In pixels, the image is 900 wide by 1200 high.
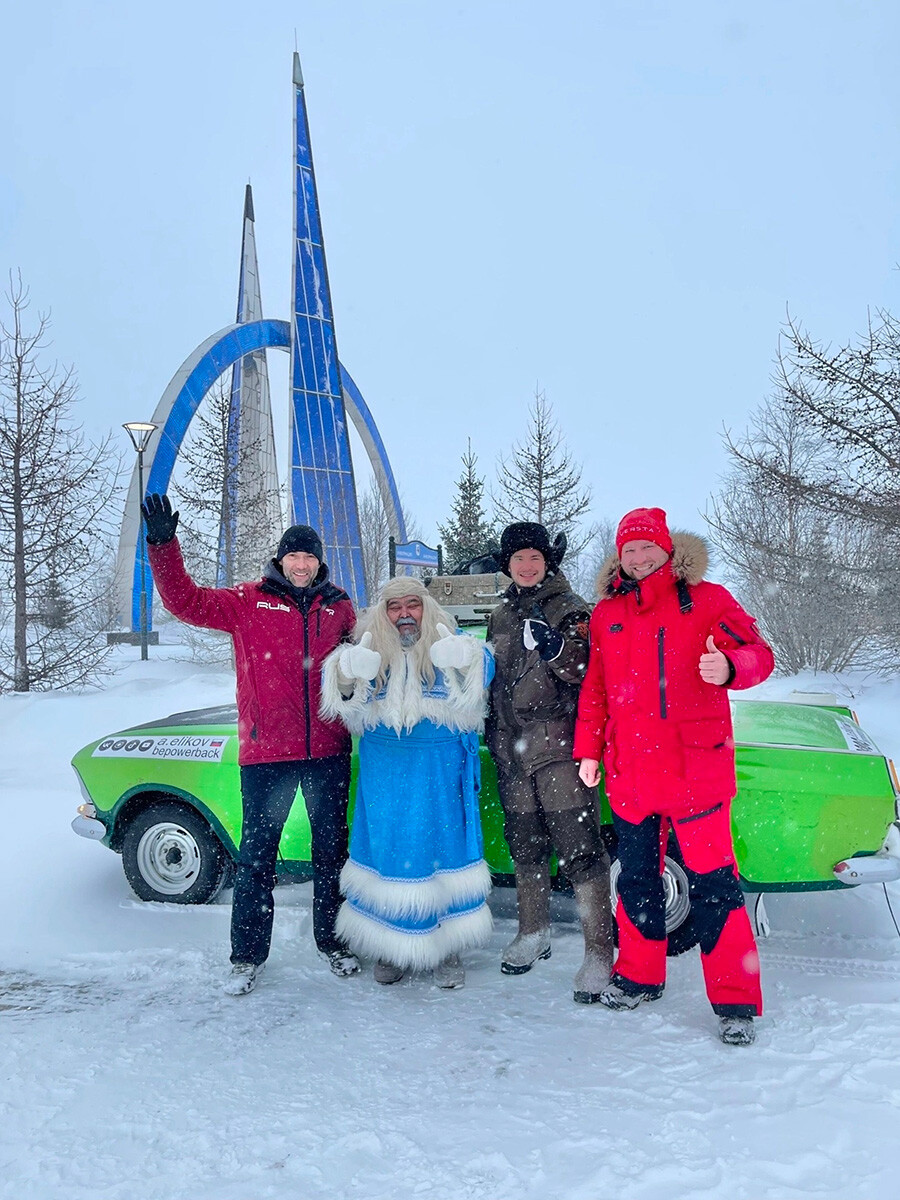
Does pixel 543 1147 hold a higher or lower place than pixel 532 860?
lower

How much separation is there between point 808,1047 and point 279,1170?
1656 millimetres

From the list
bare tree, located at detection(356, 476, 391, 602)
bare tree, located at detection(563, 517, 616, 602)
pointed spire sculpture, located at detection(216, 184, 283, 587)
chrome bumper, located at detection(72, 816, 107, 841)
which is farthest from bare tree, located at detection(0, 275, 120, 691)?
bare tree, located at detection(563, 517, 616, 602)

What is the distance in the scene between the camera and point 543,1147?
2.13 metres

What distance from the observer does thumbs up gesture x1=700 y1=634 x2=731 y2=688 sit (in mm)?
2615

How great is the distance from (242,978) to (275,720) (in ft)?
3.26

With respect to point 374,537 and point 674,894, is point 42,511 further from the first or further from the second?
point 374,537

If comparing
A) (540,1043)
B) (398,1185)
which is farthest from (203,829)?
(398,1185)

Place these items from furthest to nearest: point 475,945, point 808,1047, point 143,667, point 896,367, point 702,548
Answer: point 143,667 < point 896,367 < point 475,945 < point 702,548 < point 808,1047

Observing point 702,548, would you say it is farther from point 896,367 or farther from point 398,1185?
→ point 896,367

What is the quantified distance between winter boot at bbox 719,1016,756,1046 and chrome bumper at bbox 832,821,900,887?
725 mm

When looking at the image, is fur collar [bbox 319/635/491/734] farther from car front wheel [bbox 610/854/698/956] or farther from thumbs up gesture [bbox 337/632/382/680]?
car front wheel [bbox 610/854/698/956]

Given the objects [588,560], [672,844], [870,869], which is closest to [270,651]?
[672,844]

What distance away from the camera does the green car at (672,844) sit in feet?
10.3

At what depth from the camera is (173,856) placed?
159 inches
